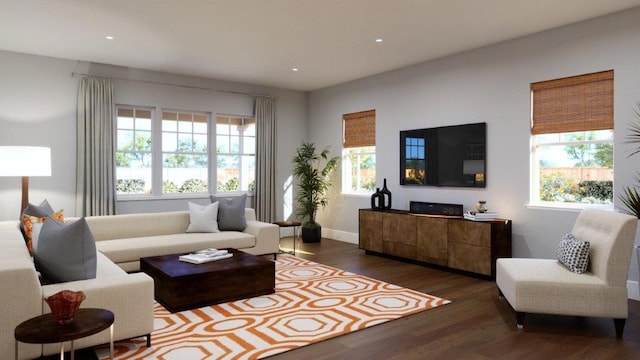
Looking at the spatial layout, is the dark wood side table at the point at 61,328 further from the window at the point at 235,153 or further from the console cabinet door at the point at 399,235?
the window at the point at 235,153

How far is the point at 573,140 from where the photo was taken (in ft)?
15.3

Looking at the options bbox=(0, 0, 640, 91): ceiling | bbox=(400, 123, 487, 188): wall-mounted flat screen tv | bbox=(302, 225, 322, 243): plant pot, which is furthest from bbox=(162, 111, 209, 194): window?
bbox=(400, 123, 487, 188): wall-mounted flat screen tv

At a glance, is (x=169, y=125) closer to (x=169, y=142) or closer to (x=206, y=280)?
(x=169, y=142)

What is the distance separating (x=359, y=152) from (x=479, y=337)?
4493mm

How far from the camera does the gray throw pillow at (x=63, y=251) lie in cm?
281

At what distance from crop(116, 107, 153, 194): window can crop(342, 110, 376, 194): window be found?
10.5ft

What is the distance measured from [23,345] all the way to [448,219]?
4.30m

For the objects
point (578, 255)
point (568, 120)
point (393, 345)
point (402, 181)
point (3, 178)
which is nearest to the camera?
point (393, 345)

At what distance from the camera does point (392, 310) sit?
3734 millimetres

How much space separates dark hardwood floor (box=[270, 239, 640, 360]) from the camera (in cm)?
286

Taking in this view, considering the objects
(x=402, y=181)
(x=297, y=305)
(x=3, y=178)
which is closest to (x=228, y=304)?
(x=297, y=305)

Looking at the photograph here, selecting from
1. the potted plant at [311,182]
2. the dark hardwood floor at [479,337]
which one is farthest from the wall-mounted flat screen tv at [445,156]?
the dark hardwood floor at [479,337]

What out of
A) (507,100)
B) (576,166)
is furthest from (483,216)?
(507,100)

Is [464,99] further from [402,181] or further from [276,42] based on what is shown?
[276,42]
